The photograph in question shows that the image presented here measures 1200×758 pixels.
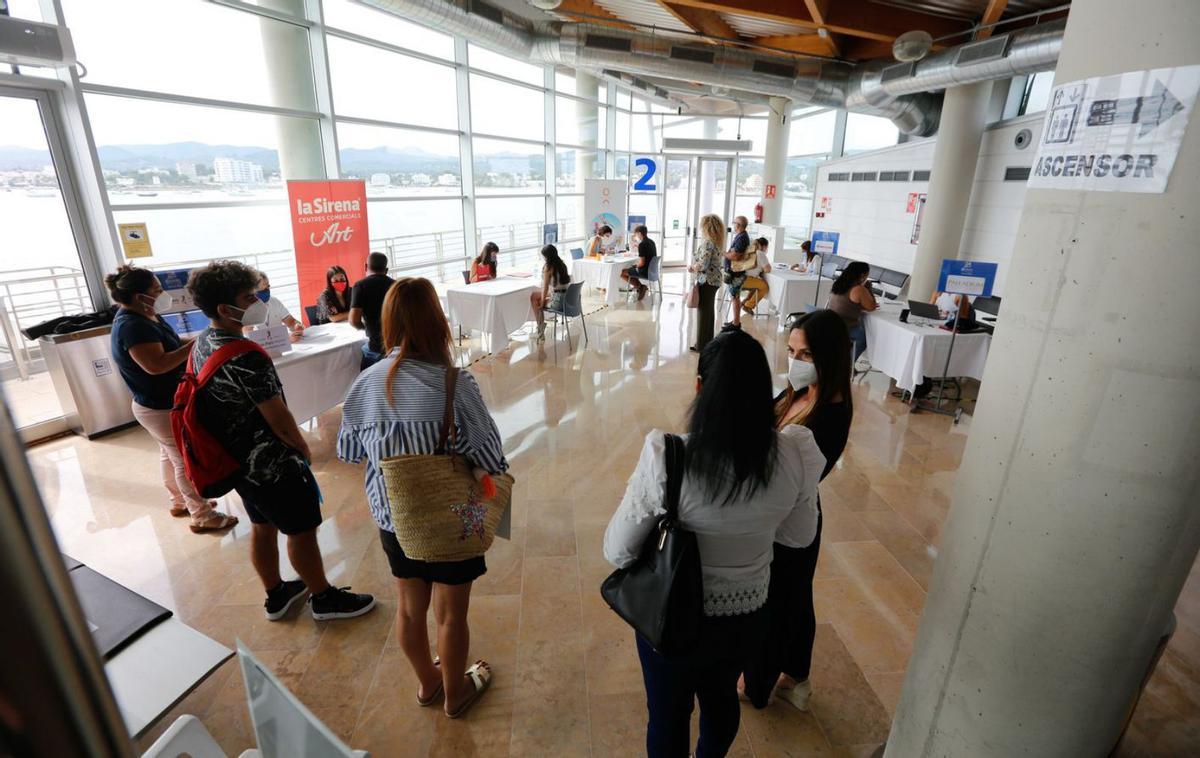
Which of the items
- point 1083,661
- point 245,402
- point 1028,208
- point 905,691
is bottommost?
point 905,691

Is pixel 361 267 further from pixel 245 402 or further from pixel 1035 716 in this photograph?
pixel 1035 716

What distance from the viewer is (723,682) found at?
1609mm

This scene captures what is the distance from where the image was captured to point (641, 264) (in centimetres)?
911

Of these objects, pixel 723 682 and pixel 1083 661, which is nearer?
pixel 1083 661

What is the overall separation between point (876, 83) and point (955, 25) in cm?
90

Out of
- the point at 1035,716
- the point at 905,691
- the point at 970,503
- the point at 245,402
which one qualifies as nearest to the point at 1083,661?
the point at 1035,716

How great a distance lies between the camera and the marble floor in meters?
2.23

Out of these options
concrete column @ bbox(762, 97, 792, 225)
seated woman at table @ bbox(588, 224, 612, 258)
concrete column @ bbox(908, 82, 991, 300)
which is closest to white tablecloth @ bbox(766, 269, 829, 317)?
concrete column @ bbox(908, 82, 991, 300)

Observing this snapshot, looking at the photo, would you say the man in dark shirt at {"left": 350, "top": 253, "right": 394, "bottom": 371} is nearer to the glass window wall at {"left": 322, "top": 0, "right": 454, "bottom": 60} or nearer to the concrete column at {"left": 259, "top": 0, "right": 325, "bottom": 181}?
the concrete column at {"left": 259, "top": 0, "right": 325, "bottom": 181}

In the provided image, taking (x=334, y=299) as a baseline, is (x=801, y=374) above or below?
above

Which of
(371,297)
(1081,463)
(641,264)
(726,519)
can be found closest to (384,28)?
(641,264)

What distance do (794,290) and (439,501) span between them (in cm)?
674

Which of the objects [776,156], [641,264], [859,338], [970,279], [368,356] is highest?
[776,156]

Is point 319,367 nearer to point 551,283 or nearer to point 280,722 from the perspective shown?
point 551,283
